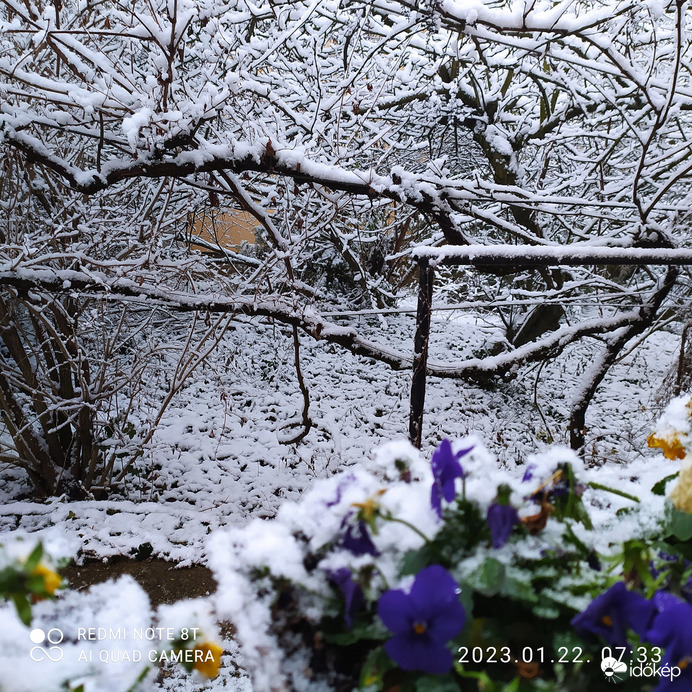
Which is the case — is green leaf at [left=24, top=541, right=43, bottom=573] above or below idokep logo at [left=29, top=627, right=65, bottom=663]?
above

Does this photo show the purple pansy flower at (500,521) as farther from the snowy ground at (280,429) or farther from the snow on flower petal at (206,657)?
the snowy ground at (280,429)

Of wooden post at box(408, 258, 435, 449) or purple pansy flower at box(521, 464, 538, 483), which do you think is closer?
purple pansy flower at box(521, 464, 538, 483)

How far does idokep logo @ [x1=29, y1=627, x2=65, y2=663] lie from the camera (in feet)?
1.62

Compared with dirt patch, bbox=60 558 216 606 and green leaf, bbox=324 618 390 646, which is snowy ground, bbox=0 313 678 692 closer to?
dirt patch, bbox=60 558 216 606

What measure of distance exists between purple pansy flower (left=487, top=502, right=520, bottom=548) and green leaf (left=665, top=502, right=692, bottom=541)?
23 centimetres

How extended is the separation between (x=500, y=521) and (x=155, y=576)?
2.59 meters

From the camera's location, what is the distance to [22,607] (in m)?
0.43

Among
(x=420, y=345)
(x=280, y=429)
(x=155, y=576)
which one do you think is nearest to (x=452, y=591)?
(x=420, y=345)

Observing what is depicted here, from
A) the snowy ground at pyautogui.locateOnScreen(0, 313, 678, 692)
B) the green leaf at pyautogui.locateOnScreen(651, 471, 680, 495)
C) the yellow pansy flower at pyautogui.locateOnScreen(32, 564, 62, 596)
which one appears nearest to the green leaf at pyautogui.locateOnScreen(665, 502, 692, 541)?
the green leaf at pyautogui.locateOnScreen(651, 471, 680, 495)

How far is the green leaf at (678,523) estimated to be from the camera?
1.98 ft

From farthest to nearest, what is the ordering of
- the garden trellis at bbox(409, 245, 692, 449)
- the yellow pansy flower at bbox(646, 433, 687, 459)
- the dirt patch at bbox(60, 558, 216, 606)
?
the dirt patch at bbox(60, 558, 216, 606) < the garden trellis at bbox(409, 245, 692, 449) < the yellow pansy flower at bbox(646, 433, 687, 459)

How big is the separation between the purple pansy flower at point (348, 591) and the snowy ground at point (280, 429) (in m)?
1.67

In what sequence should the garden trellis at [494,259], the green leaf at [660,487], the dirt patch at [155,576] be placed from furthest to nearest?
the dirt patch at [155,576] → the garden trellis at [494,259] → the green leaf at [660,487]

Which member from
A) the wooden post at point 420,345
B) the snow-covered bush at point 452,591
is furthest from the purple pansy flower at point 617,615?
the wooden post at point 420,345
